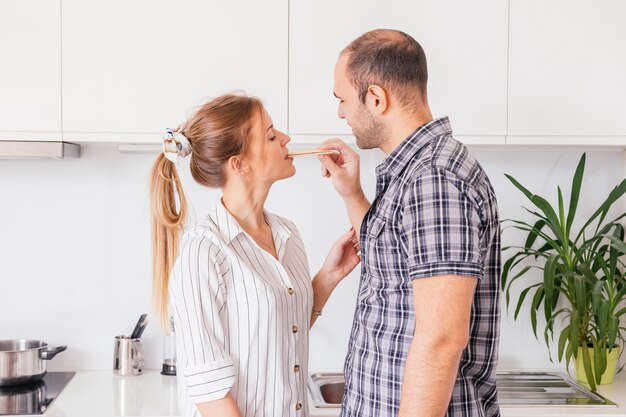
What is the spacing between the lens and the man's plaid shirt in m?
1.29

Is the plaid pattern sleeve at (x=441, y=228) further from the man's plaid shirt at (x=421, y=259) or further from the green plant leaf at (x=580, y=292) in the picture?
the green plant leaf at (x=580, y=292)

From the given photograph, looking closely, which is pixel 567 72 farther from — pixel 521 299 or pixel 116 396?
pixel 116 396

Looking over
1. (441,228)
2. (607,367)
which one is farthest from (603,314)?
(441,228)

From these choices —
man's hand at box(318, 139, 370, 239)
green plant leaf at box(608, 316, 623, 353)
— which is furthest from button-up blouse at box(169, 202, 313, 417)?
green plant leaf at box(608, 316, 623, 353)

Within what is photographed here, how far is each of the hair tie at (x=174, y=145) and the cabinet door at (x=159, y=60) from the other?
55 cm

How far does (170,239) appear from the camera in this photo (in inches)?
71.8

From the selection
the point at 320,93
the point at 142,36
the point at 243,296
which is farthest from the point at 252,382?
the point at 142,36

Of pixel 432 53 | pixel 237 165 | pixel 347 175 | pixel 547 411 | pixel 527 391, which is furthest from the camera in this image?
pixel 527 391

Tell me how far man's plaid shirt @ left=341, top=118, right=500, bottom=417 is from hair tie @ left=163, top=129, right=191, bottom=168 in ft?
1.52

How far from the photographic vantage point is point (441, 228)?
1284mm

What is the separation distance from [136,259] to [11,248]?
1.41 ft

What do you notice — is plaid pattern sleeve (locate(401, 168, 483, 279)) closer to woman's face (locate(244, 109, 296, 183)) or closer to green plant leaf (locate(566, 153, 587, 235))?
woman's face (locate(244, 109, 296, 183))

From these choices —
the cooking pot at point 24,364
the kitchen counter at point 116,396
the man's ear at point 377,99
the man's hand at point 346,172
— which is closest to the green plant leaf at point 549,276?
the man's hand at point 346,172

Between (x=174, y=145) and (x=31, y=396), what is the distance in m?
1.06
